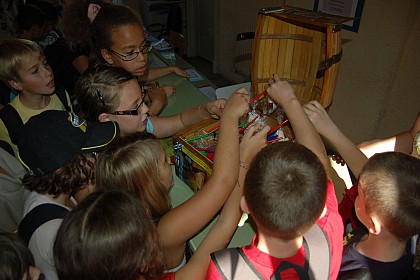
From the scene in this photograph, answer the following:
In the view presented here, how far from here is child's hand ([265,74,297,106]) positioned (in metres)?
1.38

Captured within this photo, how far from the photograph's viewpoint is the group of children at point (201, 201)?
872 mm

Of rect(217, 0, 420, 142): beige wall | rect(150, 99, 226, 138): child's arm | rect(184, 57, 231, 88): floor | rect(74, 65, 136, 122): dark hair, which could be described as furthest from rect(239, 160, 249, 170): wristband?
rect(184, 57, 231, 88): floor

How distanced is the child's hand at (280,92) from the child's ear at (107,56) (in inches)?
39.5

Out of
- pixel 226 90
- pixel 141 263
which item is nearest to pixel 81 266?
pixel 141 263

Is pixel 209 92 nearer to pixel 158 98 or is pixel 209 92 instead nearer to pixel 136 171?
pixel 158 98

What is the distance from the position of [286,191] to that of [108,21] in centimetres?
147

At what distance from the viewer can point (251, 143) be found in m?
1.26

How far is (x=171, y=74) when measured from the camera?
262 centimetres

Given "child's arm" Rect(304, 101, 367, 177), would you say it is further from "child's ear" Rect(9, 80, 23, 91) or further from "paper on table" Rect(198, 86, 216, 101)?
"child's ear" Rect(9, 80, 23, 91)

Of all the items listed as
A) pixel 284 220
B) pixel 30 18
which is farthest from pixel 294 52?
pixel 30 18

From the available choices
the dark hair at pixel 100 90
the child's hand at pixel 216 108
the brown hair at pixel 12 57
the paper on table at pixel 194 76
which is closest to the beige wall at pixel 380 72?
the paper on table at pixel 194 76

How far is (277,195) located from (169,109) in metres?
1.43

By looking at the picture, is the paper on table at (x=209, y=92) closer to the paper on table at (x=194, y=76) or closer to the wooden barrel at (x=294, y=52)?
the paper on table at (x=194, y=76)

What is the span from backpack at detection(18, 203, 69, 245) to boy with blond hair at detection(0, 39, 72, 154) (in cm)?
74
